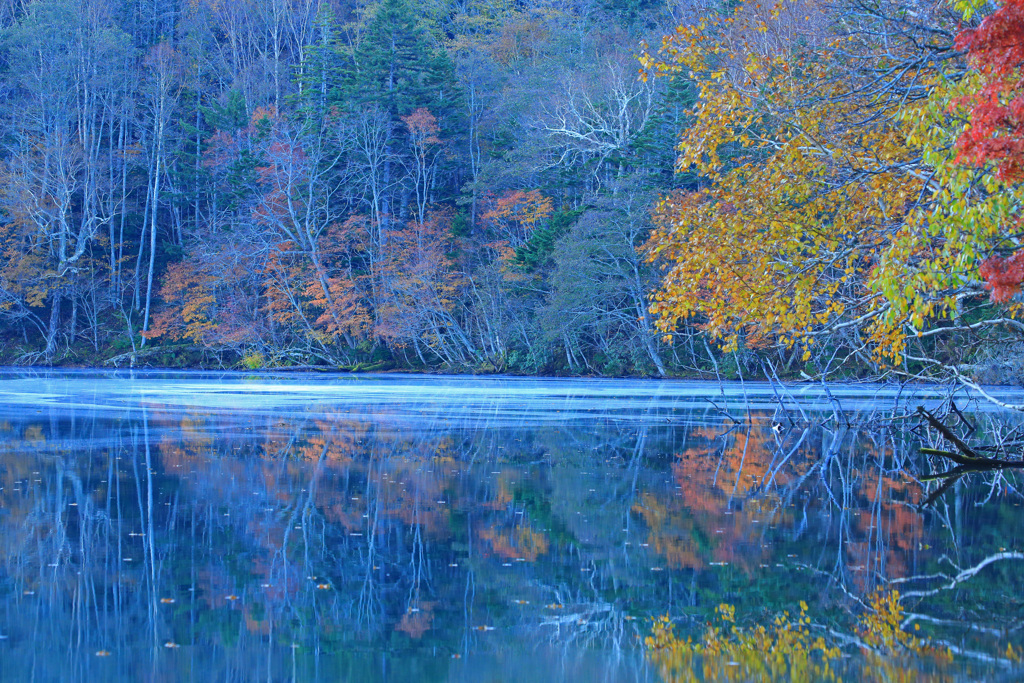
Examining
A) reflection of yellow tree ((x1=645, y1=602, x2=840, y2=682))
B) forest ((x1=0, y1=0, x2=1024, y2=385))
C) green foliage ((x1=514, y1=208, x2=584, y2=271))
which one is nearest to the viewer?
reflection of yellow tree ((x1=645, y1=602, x2=840, y2=682))

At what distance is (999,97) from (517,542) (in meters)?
4.72

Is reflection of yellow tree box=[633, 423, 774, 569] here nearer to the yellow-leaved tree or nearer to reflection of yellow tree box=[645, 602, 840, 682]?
reflection of yellow tree box=[645, 602, 840, 682]

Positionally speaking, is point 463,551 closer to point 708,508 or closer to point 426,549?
point 426,549

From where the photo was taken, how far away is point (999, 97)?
6.86 meters

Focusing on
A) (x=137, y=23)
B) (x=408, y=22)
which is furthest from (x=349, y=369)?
(x=137, y=23)

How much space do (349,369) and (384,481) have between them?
3131 cm

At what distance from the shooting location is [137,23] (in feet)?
179

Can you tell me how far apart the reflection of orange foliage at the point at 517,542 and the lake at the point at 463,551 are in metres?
0.03

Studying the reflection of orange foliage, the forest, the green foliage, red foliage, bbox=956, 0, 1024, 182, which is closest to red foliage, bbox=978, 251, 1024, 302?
red foliage, bbox=956, 0, 1024, 182

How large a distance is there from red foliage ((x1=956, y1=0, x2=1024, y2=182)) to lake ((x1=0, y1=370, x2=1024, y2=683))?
9.14ft

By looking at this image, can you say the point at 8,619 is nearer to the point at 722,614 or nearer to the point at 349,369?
the point at 722,614

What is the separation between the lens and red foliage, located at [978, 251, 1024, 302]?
6.92 meters

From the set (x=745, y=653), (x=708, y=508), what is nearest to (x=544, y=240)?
(x=708, y=508)

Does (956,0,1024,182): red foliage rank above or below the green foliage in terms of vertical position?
above
